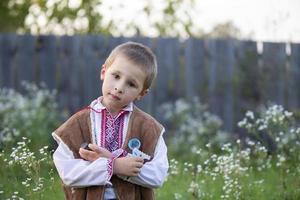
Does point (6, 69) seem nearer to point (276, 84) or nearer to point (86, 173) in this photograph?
point (276, 84)

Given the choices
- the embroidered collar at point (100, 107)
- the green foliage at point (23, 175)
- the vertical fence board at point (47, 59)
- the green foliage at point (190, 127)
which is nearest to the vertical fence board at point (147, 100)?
the green foliage at point (190, 127)

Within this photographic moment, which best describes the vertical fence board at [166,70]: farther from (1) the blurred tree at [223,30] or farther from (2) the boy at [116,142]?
(2) the boy at [116,142]

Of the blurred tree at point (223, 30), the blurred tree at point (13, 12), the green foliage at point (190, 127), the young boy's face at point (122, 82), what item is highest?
the blurred tree at point (13, 12)

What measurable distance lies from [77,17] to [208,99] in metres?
3.24

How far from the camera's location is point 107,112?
3158 millimetres

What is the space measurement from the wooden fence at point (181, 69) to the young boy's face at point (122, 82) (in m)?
5.67

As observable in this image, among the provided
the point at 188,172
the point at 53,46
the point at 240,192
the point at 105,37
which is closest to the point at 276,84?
the point at 105,37

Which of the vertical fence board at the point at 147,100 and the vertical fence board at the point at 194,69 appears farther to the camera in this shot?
the vertical fence board at the point at 194,69

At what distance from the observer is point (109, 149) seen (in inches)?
124

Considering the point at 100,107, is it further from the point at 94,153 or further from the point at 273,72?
the point at 273,72

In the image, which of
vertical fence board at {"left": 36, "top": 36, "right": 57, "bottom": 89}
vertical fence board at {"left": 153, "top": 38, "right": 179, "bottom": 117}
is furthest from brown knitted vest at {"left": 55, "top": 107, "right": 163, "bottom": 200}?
vertical fence board at {"left": 36, "top": 36, "right": 57, "bottom": 89}

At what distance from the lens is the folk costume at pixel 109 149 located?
301cm

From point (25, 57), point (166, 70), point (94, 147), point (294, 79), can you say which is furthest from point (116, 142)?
point (294, 79)

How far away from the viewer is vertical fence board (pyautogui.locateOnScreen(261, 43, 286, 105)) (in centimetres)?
885
